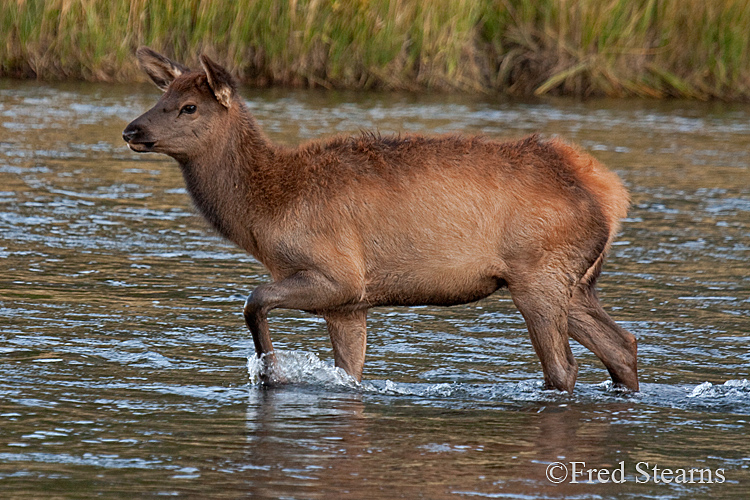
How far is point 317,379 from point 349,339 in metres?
0.30

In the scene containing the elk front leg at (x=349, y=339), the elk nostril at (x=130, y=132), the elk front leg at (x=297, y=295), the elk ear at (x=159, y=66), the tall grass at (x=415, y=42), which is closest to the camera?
the elk front leg at (x=297, y=295)

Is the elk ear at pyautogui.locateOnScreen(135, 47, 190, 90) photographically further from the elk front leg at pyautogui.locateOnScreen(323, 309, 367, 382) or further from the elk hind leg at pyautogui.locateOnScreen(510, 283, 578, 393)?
the elk hind leg at pyautogui.locateOnScreen(510, 283, 578, 393)

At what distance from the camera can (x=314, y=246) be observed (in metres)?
7.37

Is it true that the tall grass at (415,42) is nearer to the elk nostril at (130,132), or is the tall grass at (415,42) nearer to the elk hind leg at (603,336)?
the elk nostril at (130,132)

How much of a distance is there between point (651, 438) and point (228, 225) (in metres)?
2.79

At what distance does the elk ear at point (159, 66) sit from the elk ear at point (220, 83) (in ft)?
1.32

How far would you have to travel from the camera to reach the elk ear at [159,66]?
26.2ft

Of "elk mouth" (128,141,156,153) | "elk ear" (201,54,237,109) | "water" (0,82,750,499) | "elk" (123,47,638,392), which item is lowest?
"water" (0,82,750,499)

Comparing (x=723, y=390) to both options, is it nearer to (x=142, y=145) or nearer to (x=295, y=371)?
(x=295, y=371)

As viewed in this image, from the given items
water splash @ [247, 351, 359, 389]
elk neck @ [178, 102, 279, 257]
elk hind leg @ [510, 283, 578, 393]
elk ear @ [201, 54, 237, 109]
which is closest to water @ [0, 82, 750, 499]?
water splash @ [247, 351, 359, 389]

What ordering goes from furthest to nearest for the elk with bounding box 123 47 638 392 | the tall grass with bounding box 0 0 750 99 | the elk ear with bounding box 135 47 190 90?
the tall grass with bounding box 0 0 750 99
the elk ear with bounding box 135 47 190 90
the elk with bounding box 123 47 638 392

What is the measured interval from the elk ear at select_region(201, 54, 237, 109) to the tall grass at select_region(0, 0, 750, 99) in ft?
43.4

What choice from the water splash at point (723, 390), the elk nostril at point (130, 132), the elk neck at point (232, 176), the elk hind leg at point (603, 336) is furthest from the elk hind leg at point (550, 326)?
the elk nostril at point (130, 132)

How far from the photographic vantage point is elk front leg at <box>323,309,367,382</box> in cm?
768
